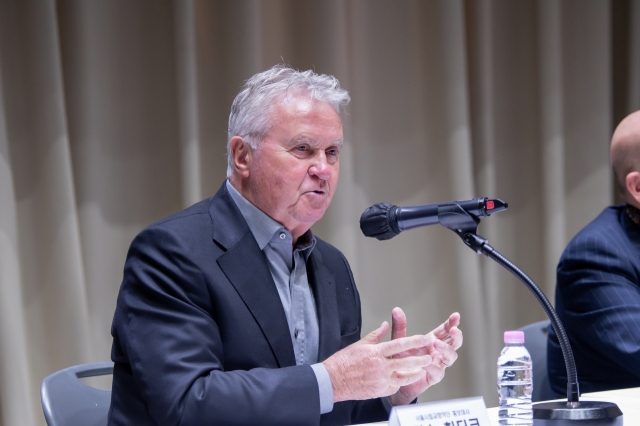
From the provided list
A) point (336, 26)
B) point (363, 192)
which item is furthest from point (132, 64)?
point (363, 192)

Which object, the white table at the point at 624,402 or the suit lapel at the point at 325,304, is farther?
the suit lapel at the point at 325,304

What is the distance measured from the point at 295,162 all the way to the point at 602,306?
A: 132cm

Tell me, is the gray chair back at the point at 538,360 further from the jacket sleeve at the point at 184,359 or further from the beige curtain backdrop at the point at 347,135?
the jacket sleeve at the point at 184,359

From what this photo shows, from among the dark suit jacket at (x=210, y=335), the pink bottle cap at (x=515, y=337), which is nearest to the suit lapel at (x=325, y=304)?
the dark suit jacket at (x=210, y=335)

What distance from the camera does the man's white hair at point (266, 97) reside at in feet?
6.82

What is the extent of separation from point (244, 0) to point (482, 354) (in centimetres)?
220

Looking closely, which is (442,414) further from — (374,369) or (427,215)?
(427,215)

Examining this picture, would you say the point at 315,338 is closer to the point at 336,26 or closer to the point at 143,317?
the point at 143,317

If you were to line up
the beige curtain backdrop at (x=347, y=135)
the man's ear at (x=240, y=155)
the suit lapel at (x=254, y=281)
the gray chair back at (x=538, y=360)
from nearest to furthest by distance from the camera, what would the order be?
the suit lapel at (x=254, y=281) → the man's ear at (x=240, y=155) → the gray chair back at (x=538, y=360) → the beige curtain backdrop at (x=347, y=135)

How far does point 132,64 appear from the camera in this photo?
3.28m

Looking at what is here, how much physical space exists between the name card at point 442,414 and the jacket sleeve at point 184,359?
0.29 meters

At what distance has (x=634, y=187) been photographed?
109 inches

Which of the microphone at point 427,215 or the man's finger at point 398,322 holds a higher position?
the microphone at point 427,215

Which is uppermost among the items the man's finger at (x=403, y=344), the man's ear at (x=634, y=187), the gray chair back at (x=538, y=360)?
the man's ear at (x=634, y=187)
